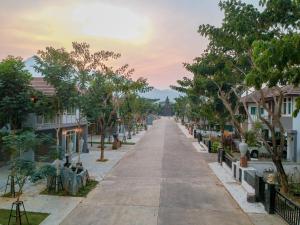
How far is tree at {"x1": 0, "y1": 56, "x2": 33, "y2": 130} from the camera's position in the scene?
67.3ft

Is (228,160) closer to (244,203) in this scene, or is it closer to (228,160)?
(228,160)

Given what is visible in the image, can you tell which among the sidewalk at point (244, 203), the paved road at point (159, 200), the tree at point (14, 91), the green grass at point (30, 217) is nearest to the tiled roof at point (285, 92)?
the sidewalk at point (244, 203)

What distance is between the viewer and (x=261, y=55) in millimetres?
8469

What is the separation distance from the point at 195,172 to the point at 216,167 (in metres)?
2.64

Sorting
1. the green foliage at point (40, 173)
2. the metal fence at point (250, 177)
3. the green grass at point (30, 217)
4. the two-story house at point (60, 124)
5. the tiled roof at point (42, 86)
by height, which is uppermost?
the tiled roof at point (42, 86)

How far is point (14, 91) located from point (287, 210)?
14.8 m

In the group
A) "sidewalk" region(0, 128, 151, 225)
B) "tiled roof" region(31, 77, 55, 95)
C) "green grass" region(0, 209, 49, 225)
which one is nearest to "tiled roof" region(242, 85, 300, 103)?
"sidewalk" region(0, 128, 151, 225)

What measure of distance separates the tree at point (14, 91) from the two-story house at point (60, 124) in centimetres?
181

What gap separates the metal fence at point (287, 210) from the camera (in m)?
13.2

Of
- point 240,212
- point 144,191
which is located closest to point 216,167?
point 144,191

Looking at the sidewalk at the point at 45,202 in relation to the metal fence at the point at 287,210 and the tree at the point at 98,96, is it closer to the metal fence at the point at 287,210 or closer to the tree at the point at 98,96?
the tree at the point at 98,96

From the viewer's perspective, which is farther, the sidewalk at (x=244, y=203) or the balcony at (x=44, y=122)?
the balcony at (x=44, y=122)

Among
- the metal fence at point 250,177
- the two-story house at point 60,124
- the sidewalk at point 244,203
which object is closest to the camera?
the sidewalk at point 244,203

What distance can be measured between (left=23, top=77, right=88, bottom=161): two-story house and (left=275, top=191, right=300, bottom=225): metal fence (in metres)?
11.5
